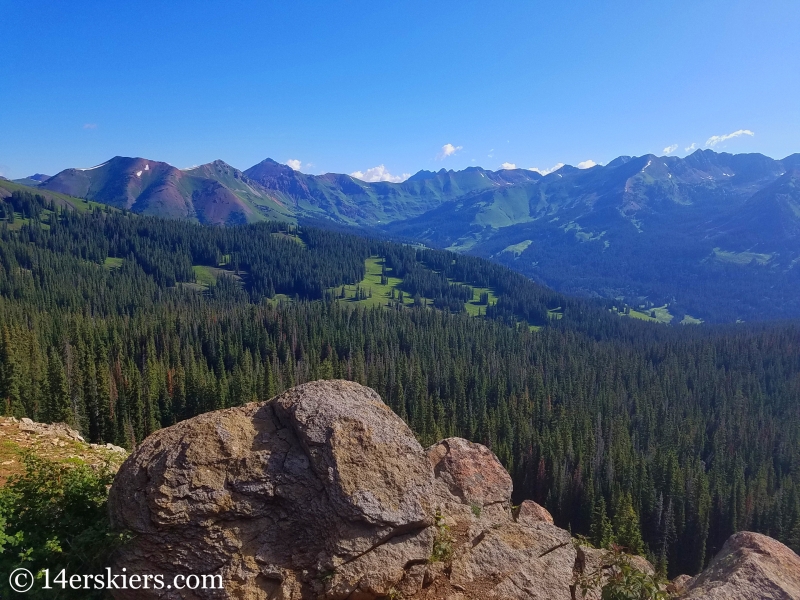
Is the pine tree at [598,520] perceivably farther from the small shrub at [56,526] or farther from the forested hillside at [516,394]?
the small shrub at [56,526]

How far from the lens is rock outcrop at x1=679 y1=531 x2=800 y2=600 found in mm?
19062

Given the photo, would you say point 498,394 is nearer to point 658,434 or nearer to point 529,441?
point 529,441

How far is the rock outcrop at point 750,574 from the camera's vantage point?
19.1 meters

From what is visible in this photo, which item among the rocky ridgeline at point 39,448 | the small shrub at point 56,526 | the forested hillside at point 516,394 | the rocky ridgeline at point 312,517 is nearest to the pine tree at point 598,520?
the forested hillside at point 516,394

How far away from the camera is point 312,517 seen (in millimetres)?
15648

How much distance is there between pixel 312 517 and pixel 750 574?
1852cm

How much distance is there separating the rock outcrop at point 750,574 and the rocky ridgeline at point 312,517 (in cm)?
16

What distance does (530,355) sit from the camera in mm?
184250

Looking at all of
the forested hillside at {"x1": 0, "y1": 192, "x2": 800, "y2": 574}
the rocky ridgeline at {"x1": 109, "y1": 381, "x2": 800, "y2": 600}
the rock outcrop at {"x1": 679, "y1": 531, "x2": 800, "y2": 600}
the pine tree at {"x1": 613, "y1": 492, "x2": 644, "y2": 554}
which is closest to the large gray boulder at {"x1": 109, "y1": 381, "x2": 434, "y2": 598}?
the rocky ridgeline at {"x1": 109, "y1": 381, "x2": 800, "y2": 600}

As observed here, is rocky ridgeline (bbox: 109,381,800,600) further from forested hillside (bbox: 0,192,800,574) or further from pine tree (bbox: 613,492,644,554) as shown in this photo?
pine tree (bbox: 613,492,644,554)

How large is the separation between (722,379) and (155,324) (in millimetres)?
190378

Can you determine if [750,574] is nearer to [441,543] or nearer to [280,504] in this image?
[441,543]

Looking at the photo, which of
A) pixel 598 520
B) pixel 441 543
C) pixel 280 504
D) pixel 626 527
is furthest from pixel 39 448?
pixel 598 520

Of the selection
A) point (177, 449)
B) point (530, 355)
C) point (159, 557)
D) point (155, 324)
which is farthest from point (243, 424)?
point (530, 355)
